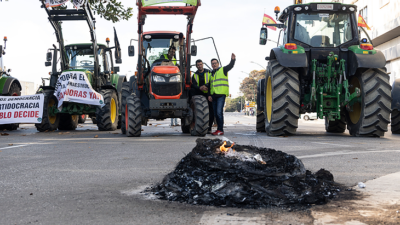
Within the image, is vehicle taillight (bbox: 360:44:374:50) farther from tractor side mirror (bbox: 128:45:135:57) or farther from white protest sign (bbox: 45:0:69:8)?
white protest sign (bbox: 45:0:69:8)

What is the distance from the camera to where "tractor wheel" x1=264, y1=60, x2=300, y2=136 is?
1066cm

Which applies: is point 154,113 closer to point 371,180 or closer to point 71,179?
point 71,179

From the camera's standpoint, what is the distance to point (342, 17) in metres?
11.8

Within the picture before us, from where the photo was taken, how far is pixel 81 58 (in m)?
15.9

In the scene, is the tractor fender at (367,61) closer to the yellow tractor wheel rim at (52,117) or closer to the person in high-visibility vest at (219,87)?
the person in high-visibility vest at (219,87)

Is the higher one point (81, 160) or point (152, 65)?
point (152, 65)

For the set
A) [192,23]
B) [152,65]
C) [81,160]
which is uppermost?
[192,23]

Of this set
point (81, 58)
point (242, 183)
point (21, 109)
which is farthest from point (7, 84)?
point (242, 183)

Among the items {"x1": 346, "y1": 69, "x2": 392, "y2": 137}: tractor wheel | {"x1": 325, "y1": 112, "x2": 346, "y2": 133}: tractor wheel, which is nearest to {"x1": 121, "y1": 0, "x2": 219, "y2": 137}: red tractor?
{"x1": 346, "y1": 69, "x2": 392, "y2": 137}: tractor wheel

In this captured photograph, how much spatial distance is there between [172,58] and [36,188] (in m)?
8.57

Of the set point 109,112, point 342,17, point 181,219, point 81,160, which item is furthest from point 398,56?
point 181,219

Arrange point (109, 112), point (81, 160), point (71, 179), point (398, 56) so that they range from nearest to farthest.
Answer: point (71, 179) < point (81, 160) < point (109, 112) < point (398, 56)

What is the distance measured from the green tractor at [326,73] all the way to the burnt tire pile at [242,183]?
6768 mm

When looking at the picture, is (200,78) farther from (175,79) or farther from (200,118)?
(200,118)
